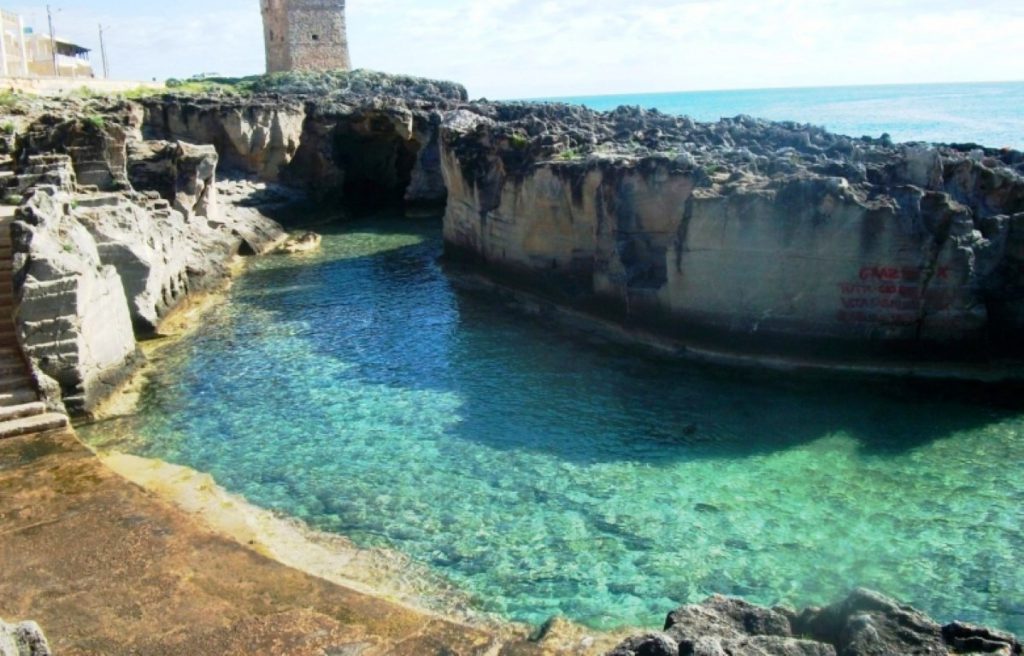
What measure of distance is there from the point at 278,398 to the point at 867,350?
37.3ft

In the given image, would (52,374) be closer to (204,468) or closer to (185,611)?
(204,468)

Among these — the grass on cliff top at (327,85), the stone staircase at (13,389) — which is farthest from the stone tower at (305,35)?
the stone staircase at (13,389)

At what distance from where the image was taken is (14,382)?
45.4 feet

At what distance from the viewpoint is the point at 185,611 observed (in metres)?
8.70

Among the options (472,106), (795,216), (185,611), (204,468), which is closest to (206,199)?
(472,106)

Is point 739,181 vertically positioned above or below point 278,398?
above

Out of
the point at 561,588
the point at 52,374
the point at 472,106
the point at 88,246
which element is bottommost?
the point at 561,588

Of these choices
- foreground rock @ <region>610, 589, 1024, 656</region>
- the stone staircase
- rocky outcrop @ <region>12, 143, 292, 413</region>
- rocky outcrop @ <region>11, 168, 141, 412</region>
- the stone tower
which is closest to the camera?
foreground rock @ <region>610, 589, 1024, 656</region>

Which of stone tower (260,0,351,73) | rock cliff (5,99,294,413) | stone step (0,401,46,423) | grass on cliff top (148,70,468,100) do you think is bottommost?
stone step (0,401,46,423)

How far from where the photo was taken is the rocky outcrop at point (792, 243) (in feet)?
53.7

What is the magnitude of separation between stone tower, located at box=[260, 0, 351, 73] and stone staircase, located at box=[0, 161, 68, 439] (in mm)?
42738

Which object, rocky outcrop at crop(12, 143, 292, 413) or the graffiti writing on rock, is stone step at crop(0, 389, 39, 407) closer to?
rocky outcrop at crop(12, 143, 292, 413)

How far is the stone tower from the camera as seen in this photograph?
180 feet

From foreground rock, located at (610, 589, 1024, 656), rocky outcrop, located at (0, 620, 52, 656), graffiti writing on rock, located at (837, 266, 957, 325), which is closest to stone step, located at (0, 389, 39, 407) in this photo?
rocky outcrop, located at (0, 620, 52, 656)
